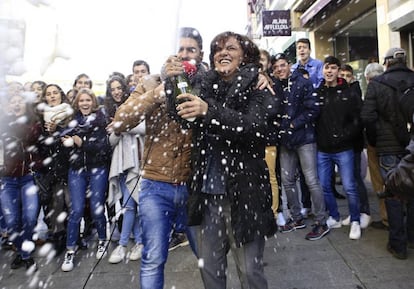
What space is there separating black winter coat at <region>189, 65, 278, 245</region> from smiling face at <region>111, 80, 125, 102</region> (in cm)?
238

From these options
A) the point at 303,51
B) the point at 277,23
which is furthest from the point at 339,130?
the point at 277,23

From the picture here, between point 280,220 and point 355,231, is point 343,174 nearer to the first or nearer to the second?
point 355,231

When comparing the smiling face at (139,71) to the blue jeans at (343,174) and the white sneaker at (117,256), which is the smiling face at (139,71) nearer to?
the white sneaker at (117,256)

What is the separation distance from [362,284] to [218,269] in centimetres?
159

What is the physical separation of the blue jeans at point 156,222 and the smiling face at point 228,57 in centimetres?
85

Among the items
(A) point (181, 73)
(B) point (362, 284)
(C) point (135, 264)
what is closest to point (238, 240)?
(A) point (181, 73)

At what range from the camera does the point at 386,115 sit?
Result: 4160 millimetres

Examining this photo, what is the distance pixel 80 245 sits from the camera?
15.4 ft

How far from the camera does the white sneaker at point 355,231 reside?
4516 millimetres

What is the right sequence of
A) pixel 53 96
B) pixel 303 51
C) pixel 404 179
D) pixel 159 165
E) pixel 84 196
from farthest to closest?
pixel 303 51
pixel 53 96
pixel 84 196
pixel 159 165
pixel 404 179

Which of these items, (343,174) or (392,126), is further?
(343,174)

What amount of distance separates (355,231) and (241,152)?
2794 mm

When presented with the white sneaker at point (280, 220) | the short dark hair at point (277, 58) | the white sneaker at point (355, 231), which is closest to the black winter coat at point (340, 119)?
the short dark hair at point (277, 58)

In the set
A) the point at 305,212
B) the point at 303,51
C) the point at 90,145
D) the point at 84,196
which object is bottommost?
the point at 305,212
